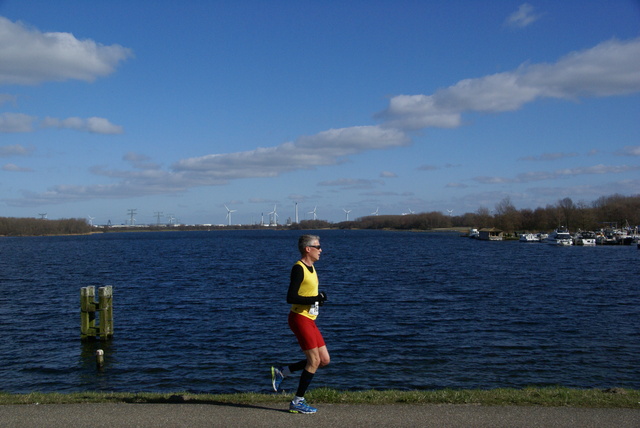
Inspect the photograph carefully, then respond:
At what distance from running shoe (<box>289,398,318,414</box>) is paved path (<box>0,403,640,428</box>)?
8cm

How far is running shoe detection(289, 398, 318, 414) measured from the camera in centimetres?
852

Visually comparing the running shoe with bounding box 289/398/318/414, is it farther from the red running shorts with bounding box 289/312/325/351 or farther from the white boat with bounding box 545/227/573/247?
the white boat with bounding box 545/227/573/247

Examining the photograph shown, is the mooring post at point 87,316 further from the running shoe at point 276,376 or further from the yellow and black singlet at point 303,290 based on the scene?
the yellow and black singlet at point 303,290

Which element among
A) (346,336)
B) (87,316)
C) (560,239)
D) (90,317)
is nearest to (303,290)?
(346,336)

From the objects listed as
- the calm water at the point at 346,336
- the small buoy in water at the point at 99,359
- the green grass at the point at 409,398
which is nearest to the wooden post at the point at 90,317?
the calm water at the point at 346,336

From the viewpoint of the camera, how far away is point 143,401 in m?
9.70

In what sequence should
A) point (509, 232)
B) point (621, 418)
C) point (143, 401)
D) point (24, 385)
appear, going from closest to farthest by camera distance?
point (621, 418), point (143, 401), point (24, 385), point (509, 232)

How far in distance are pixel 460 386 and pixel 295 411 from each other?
357 inches

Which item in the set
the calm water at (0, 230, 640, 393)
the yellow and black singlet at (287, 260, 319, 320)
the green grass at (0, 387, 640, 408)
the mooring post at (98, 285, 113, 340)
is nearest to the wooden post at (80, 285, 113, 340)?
the mooring post at (98, 285, 113, 340)

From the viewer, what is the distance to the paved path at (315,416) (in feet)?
26.7

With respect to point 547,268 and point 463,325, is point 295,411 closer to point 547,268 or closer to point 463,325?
point 463,325

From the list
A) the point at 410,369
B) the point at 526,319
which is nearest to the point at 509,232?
the point at 526,319

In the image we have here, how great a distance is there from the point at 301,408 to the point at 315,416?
0.25m

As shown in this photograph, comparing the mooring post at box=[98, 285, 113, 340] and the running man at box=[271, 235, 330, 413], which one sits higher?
the running man at box=[271, 235, 330, 413]
